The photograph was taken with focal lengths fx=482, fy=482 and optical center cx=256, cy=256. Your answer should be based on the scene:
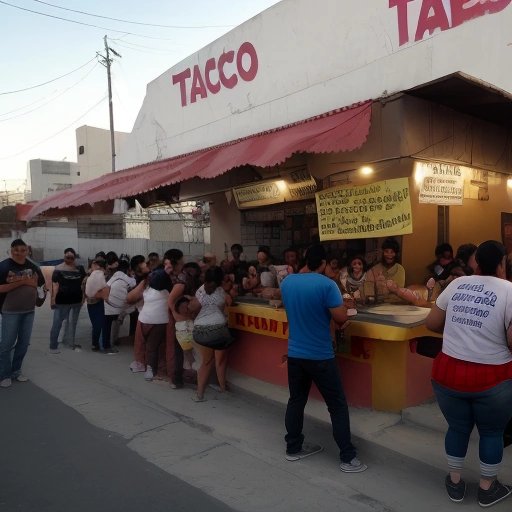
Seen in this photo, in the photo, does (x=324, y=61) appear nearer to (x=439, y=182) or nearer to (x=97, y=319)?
(x=439, y=182)

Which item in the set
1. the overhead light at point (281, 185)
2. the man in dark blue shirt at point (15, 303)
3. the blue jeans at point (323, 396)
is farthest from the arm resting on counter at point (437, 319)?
the man in dark blue shirt at point (15, 303)

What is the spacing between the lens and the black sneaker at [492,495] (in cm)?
309

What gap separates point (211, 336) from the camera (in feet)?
17.4

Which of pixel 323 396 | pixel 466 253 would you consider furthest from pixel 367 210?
pixel 323 396

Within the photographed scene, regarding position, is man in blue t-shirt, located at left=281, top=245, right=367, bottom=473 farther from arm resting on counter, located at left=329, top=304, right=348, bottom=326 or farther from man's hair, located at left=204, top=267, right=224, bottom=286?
man's hair, located at left=204, top=267, right=224, bottom=286

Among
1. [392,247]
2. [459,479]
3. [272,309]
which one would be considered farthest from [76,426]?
[392,247]

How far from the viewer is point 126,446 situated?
13.8 ft

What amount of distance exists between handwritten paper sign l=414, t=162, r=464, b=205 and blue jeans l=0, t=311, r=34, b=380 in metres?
5.13

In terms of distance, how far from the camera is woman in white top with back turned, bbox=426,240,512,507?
9.81 feet

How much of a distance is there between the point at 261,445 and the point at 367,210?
8.92 feet

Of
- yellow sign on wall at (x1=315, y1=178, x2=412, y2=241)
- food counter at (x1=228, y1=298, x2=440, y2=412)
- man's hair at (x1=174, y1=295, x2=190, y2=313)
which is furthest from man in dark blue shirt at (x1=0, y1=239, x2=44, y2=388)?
yellow sign on wall at (x1=315, y1=178, x2=412, y2=241)

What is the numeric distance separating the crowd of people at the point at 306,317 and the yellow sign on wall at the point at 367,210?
443 millimetres

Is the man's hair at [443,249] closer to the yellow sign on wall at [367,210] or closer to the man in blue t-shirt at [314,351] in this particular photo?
the yellow sign on wall at [367,210]

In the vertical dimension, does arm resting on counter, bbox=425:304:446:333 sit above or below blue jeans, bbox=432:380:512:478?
above
